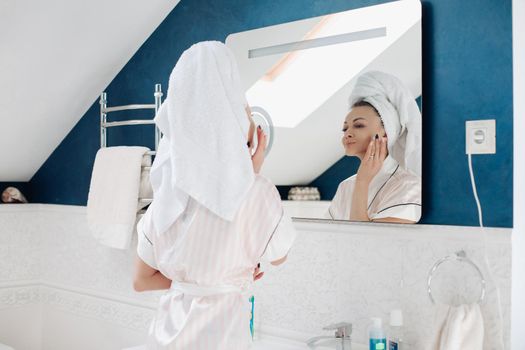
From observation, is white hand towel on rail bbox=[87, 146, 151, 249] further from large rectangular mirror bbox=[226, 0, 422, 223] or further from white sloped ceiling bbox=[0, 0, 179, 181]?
large rectangular mirror bbox=[226, 0, 422, 223]

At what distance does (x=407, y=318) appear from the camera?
7.13ft

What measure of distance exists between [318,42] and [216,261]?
104 centimetres

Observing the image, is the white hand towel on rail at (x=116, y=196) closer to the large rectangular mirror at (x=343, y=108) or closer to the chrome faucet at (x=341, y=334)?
the large rectangular mirror at (x=343, y=108)

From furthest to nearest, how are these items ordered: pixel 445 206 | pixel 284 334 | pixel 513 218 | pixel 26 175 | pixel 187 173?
pixel 26 175 → pixel 284 334 → pixel 445 206 → pixel 513 218 → pixel 187 173

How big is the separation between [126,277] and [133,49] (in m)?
1.17

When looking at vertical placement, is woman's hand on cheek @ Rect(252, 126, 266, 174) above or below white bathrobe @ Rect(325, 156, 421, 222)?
above

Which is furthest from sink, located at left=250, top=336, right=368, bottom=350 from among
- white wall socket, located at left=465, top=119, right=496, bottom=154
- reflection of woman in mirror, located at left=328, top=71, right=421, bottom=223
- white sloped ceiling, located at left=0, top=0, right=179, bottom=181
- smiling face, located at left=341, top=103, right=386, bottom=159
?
white sloped ceiling, located at left=0, top=0, right=179, bottom=181

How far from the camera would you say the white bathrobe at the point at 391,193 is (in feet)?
6.98

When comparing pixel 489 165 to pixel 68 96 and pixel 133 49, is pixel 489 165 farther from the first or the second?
pixel 68 96

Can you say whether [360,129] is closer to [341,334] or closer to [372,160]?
[372,160]

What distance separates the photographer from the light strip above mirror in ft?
7.39

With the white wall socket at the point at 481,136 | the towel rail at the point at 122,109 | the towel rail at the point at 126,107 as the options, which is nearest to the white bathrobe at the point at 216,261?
the white wall socket at the point at 481,136

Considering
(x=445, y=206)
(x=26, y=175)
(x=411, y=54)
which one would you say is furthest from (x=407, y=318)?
(x=26, y=175)

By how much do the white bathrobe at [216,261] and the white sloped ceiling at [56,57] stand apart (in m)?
1.41
